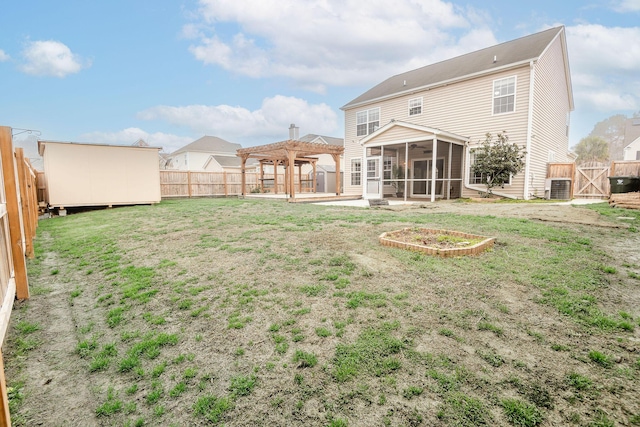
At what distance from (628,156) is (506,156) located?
33.5 m

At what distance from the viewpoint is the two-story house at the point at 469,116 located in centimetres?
1278

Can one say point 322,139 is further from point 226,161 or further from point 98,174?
point 98,174

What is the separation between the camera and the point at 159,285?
3.89 meters

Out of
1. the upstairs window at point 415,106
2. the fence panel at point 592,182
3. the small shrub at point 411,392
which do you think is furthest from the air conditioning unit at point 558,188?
the small shrub at point 411,392

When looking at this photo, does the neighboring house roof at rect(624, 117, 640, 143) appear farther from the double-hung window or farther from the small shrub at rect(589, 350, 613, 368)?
the small shrub at rect(589, 350, 613, 368)

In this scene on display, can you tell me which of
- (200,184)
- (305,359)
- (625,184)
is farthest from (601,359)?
(200,184)

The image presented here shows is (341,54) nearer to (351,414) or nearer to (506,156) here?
(506,156)

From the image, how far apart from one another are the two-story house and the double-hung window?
6.98 ft

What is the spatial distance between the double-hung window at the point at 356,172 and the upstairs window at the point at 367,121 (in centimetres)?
183

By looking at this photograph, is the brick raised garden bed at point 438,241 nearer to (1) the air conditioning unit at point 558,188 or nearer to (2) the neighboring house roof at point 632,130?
(1) the air conditioning unit at point 558,188

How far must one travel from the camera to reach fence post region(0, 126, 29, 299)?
3.47 m

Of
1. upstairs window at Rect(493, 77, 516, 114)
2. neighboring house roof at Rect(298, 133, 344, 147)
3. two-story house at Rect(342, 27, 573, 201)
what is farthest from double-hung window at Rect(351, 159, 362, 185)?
neighboring house roof at Rect(298, 133, 344, 147)

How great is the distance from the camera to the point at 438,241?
4.95 m

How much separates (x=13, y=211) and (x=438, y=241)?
6.03m
